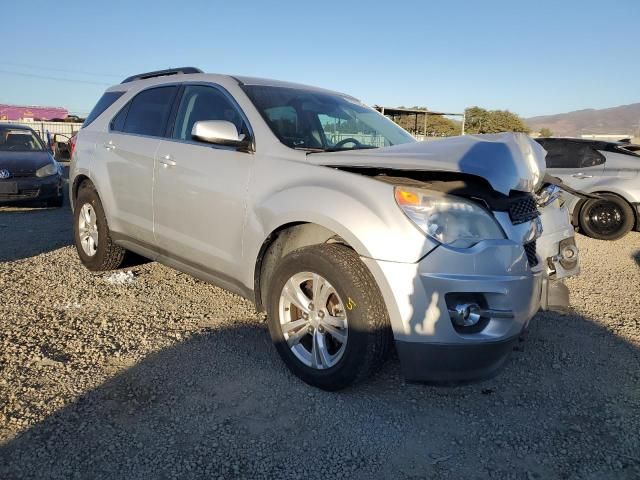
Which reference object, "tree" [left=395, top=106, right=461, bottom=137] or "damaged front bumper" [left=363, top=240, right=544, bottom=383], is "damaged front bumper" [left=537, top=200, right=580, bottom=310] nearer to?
"damaged front bumper" [left=363, top=240, right=544, bottom=383]

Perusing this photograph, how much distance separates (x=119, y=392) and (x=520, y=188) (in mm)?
2462

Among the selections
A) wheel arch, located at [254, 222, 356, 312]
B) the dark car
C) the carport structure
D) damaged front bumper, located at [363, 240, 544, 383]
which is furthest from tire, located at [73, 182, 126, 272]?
the carport structure

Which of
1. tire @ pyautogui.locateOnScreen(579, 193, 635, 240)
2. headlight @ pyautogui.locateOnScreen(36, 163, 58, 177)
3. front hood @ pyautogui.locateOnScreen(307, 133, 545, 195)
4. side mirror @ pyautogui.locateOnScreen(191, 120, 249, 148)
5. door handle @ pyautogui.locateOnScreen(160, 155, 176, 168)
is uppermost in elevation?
side mirror @ pyautogui.locateOnScreen(191, 120, 249, 148)

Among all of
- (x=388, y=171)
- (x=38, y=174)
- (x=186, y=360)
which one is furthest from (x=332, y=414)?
(x=38, y=174)

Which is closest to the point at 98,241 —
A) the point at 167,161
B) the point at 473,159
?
the point at 167,161

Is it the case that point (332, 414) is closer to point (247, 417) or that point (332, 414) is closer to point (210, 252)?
point (247, 417)

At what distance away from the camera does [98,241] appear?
5051 mm

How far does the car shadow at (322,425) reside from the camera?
2.38 metres

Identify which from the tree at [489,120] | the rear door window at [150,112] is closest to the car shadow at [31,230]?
the rear door window at [150,112]

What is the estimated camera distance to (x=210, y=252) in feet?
12.1

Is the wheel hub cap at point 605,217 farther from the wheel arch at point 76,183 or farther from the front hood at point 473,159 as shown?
the wheel arch at point 76,183

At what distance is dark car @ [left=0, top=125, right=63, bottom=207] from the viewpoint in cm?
901

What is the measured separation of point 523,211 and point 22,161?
9144 mm

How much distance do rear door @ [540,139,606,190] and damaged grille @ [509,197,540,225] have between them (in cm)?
557
